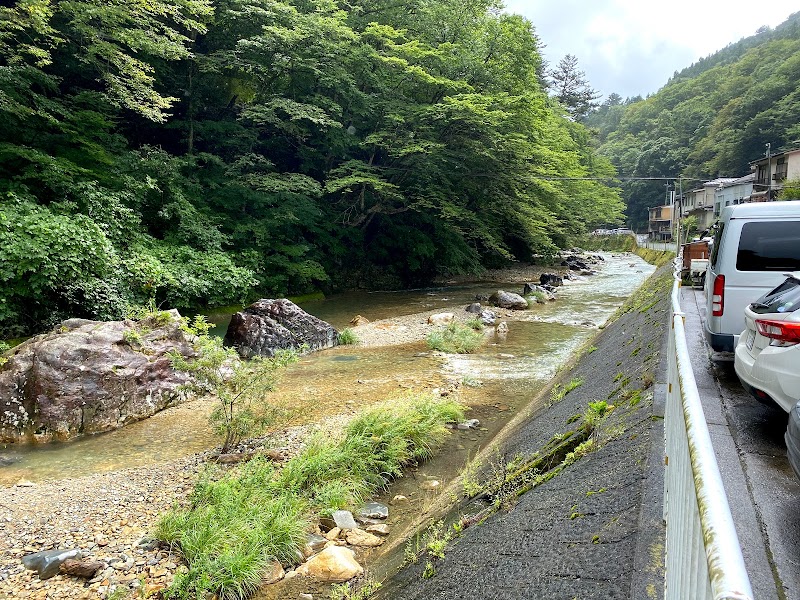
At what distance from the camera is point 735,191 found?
1766 inches

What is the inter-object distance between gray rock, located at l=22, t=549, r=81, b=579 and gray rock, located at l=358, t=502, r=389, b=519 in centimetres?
289

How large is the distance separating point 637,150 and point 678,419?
291 feet

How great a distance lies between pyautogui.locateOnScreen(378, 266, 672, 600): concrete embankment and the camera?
9.41 ft

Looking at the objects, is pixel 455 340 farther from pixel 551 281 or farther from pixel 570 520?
pixel 551 281

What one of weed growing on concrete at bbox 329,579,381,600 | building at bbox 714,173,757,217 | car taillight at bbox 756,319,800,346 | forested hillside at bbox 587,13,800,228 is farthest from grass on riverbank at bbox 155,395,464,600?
forested hillside at bbox 587,13,800,228

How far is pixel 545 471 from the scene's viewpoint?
4.96 meters

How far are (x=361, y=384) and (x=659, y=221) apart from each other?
7165cm

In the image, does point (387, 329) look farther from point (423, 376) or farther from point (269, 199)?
point (269, 199)

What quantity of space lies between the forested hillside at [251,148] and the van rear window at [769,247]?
44.2ft

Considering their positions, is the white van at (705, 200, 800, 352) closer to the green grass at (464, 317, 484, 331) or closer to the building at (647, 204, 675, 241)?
the green grass at (464, 317, 484, 331)

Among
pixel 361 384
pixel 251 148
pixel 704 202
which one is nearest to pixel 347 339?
pixel 361 384

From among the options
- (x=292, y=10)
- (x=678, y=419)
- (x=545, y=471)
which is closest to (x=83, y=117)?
(x=292, y=10)

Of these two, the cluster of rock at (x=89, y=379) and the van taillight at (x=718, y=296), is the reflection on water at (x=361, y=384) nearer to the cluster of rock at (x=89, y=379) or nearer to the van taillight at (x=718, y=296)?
the cluster of rock at (x=89, y=379)

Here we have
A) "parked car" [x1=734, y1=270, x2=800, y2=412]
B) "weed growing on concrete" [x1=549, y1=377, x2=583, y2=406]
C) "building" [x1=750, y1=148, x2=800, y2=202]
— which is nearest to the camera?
"parked car" [x1=734, y1=270, x2=800, y2=412]
